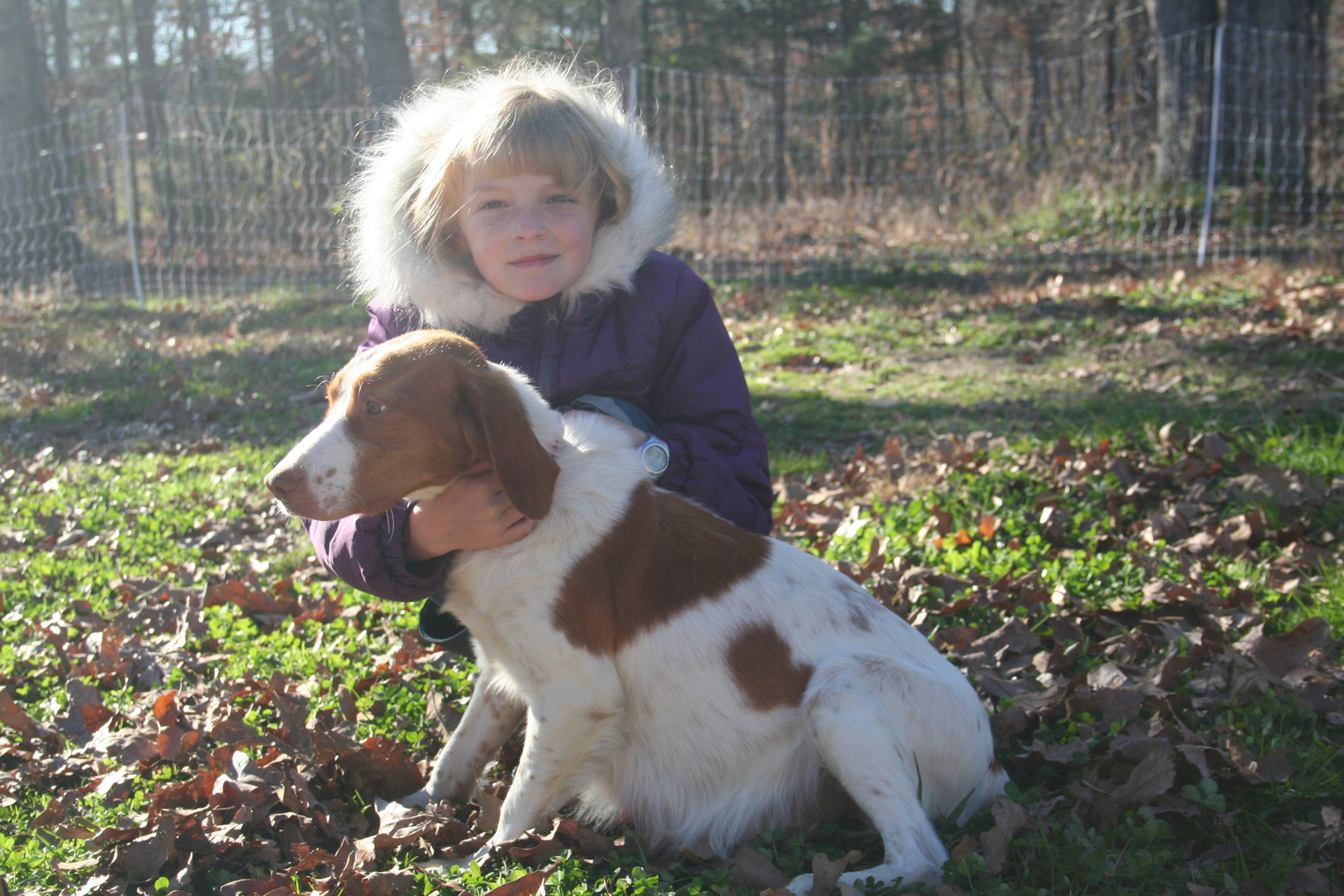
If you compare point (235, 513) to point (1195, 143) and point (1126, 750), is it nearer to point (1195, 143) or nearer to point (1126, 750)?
point (1126, 750)

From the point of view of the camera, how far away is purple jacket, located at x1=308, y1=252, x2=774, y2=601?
3.00m

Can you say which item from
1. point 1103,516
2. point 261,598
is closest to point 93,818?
point 261,598

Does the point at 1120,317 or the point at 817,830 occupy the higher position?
the point at 1120,317

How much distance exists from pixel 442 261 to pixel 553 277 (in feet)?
1.14

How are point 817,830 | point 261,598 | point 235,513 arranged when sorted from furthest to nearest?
point 235,513 → point 261,598 → point 817,830

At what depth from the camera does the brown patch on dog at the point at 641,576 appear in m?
2.44

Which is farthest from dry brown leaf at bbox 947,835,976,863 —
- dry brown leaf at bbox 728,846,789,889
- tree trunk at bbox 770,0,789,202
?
tree trunk at bbox 770,0,789,202

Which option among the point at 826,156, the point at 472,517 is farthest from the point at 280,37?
the point at 472,517

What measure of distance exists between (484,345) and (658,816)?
146 centimetres

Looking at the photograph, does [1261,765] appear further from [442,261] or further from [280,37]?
[280,37]

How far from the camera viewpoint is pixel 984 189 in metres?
12.1

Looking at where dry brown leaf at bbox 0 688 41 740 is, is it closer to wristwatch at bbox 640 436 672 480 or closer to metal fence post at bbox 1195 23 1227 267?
wristwatch at bbox 640 436 672 480

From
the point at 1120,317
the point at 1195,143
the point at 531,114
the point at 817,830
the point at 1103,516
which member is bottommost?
the point at 817,830

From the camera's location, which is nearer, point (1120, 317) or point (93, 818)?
point (93, 818)
